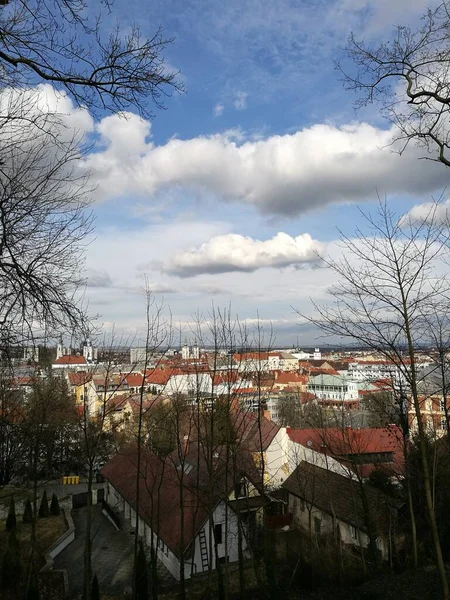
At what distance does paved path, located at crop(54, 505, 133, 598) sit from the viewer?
14828 mm

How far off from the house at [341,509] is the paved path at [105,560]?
6976 mm

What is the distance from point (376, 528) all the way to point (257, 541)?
4.65m

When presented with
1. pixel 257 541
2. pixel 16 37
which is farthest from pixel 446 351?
pixel 257 541

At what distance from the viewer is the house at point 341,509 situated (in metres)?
15.2

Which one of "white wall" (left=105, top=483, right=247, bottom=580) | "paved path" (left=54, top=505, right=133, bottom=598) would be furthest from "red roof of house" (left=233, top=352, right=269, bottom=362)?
"paved path" (left=54, top=505, right=133, bottom=598)

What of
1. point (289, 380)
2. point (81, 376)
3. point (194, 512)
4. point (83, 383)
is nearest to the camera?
point (83, 383)

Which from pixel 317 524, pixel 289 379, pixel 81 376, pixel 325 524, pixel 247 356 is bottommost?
pixel 317 524

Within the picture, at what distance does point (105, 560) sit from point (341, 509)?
9682 mm

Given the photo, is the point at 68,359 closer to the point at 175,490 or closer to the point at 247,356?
the point at 247,356

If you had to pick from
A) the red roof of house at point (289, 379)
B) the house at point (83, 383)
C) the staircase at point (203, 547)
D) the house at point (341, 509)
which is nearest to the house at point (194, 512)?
the staircase at point (203, 547)

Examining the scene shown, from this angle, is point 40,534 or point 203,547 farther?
point 40,534

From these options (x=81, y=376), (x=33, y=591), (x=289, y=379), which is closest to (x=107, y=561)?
(x=33, y=591)

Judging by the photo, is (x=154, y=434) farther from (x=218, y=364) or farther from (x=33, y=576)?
(x=218, y=364)

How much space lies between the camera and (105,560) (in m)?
17.0
